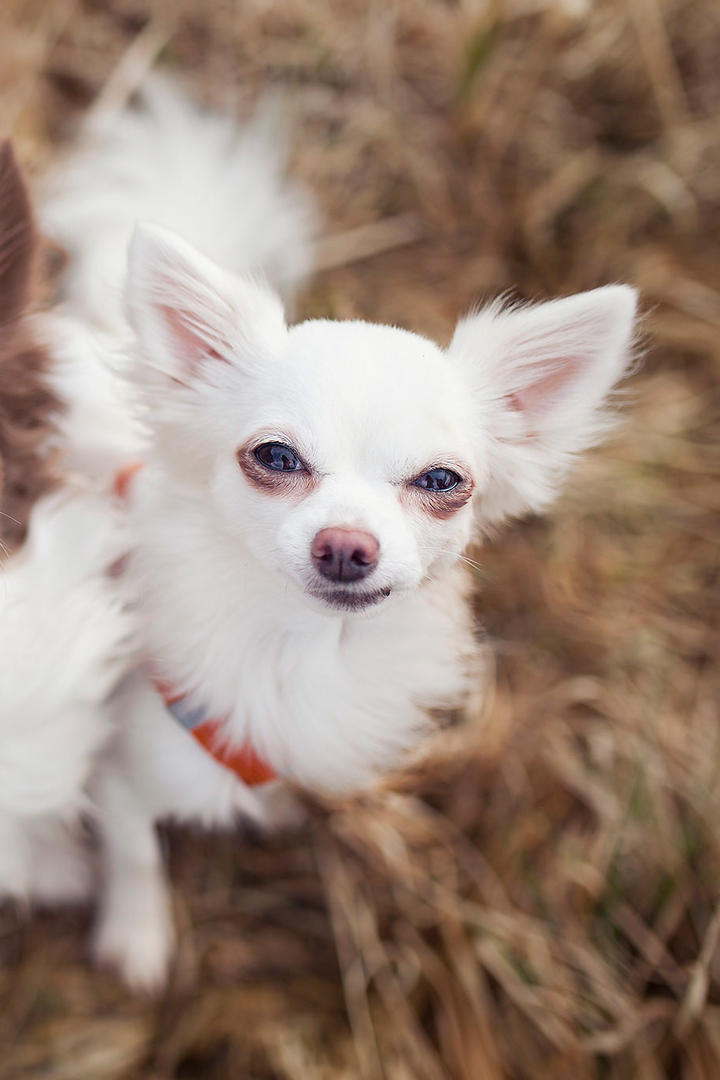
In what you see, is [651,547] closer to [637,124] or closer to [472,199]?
[472,199]

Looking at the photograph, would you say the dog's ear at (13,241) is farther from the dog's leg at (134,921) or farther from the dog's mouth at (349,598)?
the dog's leg at (134,921)

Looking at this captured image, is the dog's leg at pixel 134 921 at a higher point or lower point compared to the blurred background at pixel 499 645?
lower

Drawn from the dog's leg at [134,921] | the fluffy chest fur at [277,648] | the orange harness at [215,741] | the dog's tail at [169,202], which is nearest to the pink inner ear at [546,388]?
the fluffy chest fur at [277,648]

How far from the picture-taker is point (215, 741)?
167 cm

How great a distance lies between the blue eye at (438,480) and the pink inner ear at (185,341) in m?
0.42

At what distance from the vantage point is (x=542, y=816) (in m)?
2.43

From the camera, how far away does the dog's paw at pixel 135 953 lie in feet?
7.23

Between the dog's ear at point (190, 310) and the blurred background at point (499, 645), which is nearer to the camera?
the dog's ear at point (190, 310)

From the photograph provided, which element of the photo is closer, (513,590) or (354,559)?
(354,559)

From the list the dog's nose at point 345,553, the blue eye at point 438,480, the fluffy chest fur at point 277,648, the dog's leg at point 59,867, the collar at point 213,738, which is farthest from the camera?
the dog's leg at point 59,867

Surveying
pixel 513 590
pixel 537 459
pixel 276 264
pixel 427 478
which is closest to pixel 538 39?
pixel 276 264

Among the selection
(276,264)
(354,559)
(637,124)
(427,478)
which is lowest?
(354,559)

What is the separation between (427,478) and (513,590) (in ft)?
4.81

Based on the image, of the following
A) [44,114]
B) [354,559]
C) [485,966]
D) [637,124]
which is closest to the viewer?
[354,559]
